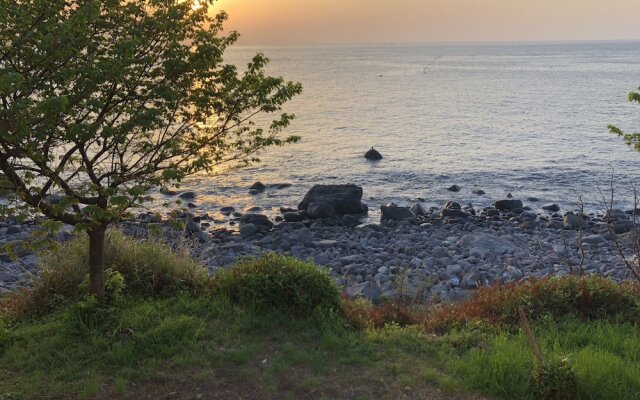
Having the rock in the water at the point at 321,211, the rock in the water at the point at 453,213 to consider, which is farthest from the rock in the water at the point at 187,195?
the rock in the water at the point at 453,213

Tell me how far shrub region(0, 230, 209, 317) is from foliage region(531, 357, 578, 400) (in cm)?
488

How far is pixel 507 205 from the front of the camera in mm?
21328

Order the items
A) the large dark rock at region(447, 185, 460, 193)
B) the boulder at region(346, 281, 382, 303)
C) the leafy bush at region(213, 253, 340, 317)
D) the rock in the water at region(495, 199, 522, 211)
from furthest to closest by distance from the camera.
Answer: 1. the large dark rock at region(447, 185, 460, 193)
2. the rock in the water at region(495, 199, 522, 211)
3. the boulder at region(346, 281, 382, 303)
4. the leafy bush at region(213, 253, 340, 317)

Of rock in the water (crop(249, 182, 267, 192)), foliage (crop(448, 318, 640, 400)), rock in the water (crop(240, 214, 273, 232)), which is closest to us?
foliage (crop(448, 318, 640, 400))

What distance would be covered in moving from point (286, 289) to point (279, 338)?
0.81 m

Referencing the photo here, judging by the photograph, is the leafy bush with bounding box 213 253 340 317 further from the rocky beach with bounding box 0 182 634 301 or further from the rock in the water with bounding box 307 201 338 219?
the rock in the water with bounding box 307 201 338 219

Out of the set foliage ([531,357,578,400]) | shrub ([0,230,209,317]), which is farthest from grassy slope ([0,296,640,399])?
shrub ([0,230,209,317])

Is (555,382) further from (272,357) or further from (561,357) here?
(272,357)

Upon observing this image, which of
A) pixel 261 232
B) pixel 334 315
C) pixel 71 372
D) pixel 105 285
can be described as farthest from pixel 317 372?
pixel 261 232

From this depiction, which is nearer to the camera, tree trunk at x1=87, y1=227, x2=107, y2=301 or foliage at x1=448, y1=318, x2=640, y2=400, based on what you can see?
foliage at x1=448, y1=318, x2=640, y2=400

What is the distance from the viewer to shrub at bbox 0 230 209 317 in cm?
818

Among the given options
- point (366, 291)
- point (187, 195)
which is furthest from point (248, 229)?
point (366, 291)

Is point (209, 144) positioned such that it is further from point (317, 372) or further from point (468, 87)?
point (468, 87)

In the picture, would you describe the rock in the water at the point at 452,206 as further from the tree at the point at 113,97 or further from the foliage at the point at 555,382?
the foliage at the point at 555,382
